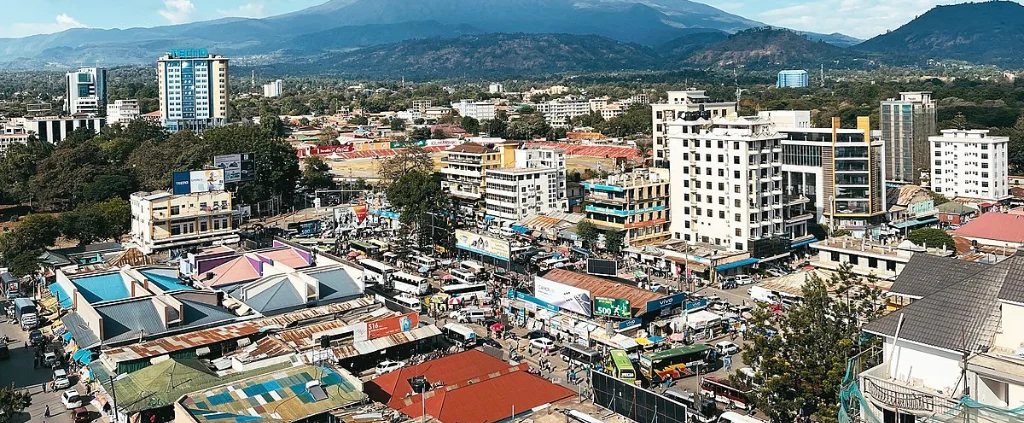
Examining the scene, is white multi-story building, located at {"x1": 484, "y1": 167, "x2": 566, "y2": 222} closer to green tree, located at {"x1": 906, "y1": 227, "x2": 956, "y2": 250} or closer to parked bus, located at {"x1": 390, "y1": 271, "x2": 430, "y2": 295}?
parked bus, located at {"x1": 390, "y1": 271, "x2": 430, "y2": 295}

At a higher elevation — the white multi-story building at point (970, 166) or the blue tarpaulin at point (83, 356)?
the white multi-story building at point (970, 166)

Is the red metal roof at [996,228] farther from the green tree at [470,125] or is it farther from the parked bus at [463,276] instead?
the green tree at [470,125]

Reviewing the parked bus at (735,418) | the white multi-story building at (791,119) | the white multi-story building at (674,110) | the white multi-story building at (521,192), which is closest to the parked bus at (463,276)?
the white multi-story building at (521,192)

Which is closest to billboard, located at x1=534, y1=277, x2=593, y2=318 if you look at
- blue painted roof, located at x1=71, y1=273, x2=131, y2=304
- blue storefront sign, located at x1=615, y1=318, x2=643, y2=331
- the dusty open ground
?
blue storefront sign, located at x1=615, y1=318, x2=643, y2=331

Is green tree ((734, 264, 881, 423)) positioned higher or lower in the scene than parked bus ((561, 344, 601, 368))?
higher

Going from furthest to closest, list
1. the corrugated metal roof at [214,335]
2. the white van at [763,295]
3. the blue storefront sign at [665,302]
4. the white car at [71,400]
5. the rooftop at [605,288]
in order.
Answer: the white van at [763,295] → the rooftop at [605,288] → the blue storefront sign at [665,302] → the corrugated metal roof at [214,335] → the white car at [71,400]

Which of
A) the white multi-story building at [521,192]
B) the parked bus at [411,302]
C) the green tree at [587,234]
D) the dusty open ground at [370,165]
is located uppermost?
the dusty open ground at [370,165]

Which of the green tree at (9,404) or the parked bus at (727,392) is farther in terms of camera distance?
the parked bus at (727,392)
